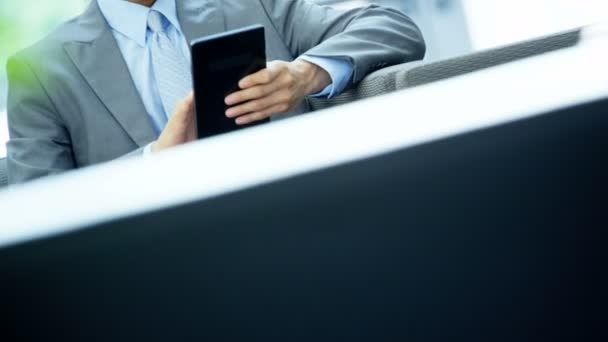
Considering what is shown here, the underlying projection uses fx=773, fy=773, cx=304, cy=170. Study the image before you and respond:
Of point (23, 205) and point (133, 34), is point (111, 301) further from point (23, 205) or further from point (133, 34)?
point (133, 34)

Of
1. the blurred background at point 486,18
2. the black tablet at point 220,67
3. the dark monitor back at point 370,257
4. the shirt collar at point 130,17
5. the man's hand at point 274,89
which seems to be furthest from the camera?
the blurred background at point 486,18

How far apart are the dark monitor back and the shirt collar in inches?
48.6

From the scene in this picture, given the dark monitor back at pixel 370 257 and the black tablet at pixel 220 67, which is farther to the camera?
the black tablet at pixel 220 67

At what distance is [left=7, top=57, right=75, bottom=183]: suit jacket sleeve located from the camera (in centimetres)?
131

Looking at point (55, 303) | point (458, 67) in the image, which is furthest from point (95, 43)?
point (55, 303)

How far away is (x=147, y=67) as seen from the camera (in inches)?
55.6

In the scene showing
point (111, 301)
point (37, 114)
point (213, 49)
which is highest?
point (111, 301)

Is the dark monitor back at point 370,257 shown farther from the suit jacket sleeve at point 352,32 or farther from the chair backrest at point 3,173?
the chair backrest at point 3,173

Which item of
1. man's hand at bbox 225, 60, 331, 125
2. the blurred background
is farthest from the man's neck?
the blurred background

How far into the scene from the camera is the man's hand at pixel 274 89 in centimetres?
110

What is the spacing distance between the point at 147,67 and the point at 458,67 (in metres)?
0.57

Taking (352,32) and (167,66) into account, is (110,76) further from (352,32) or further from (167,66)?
(352,32)

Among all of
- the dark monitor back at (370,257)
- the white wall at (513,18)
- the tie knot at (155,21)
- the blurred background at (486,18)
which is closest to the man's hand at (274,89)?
the tie knot at (155,21)

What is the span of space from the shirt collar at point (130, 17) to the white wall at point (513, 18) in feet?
5.48
